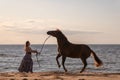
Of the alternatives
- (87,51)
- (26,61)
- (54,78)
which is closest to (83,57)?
(87,51)

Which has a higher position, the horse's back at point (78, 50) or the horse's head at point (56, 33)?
the horse's head at point (56, 33)

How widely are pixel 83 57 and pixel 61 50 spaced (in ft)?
4.14

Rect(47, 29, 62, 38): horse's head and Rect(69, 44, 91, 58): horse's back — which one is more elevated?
Rect(47, 29, 62, 38): horse's head

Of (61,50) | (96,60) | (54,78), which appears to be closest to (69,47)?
(61,50)

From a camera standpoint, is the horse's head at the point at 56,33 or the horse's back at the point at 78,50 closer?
the horse's head at the point at 56,33

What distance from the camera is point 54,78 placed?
51.0 ft

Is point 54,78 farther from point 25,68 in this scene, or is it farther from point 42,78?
point 25,68

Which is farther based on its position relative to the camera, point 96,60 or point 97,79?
point 96,60

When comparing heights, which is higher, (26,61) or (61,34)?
(61,34)

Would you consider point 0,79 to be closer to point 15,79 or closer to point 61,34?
point 15,79

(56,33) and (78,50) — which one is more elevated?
(56,33)

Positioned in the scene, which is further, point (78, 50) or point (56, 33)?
point (78, 50)

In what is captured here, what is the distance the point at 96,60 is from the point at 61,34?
2.39 meters

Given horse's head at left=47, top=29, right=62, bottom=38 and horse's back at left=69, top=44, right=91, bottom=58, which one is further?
horse's back at left=69, top=44, right=91, bottom=58
